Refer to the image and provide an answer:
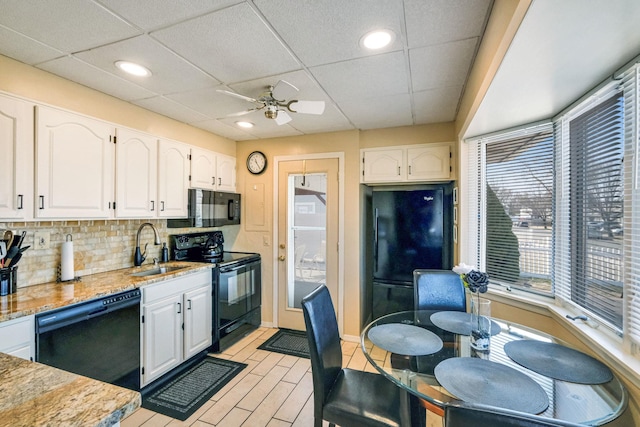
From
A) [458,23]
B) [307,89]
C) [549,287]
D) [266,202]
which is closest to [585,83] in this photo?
[458,23]

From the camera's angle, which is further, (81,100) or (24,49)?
(81,100)

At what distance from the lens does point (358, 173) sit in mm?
3398

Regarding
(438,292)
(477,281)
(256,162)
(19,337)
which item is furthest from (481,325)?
(256,162)

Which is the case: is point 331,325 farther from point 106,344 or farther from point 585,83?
point 585,83

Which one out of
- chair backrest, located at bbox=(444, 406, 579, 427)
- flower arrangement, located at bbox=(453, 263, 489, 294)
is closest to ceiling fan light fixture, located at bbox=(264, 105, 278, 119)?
flower arrangement, located at bbox=(453, 263, 489, 294)

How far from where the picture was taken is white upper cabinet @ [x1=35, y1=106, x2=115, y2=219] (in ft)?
6.52

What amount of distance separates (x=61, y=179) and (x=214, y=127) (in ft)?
5.23

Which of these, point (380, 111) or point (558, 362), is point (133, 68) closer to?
point (380, 111)

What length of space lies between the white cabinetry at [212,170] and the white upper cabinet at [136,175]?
0.50 meters

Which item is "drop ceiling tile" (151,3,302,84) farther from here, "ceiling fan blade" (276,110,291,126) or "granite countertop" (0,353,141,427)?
"granite countertop" (0,353,141,427)

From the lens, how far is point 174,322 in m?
2.58

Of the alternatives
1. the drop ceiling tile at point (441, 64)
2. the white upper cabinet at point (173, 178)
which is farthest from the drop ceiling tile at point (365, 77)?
the white upper cabinet at point (173, 178)

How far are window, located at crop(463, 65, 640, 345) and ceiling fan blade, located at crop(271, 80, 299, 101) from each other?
172 cm

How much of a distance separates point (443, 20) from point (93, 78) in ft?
7.80
